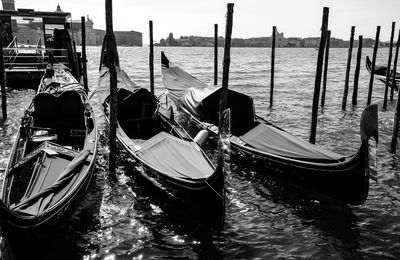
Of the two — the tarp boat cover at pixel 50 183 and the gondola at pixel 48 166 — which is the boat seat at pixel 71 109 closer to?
the gondola at pixel 48 166

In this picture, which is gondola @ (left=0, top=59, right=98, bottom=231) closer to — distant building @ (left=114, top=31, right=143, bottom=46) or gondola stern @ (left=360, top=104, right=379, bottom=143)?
gondola stern @ (left=360, top=104, right=379, bottom=143)

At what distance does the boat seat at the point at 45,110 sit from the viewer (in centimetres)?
895

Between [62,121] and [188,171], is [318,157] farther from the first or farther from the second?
[62,121]

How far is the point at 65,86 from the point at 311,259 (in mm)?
10010

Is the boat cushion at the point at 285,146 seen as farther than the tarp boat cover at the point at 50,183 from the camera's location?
Yes

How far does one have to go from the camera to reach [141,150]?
24.5 ft

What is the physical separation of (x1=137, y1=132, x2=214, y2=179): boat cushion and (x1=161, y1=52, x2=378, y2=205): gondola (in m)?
1.60

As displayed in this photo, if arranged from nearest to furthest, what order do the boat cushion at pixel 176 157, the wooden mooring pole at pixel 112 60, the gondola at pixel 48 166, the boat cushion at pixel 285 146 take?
the gondola at pixel 48 166 → the boat cushion at pixel 176 157 → the wooden mooring pole at pixel 112 60 → the boat cushion at pixel 285 146

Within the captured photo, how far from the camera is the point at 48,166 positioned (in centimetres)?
629

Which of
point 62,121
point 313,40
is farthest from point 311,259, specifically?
point 313,40

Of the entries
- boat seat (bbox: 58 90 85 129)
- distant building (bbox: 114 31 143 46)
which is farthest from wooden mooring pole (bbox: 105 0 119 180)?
distant building (bbox: 114 31 143 46)

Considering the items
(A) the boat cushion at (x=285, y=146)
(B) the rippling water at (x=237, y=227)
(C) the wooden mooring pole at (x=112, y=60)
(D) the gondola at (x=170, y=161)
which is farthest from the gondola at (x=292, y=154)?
(C) the wooden mooring pole at (x=112, y=60)

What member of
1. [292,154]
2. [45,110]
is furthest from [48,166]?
[292,154]

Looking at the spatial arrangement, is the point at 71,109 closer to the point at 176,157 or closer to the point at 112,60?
the point at 112,60
